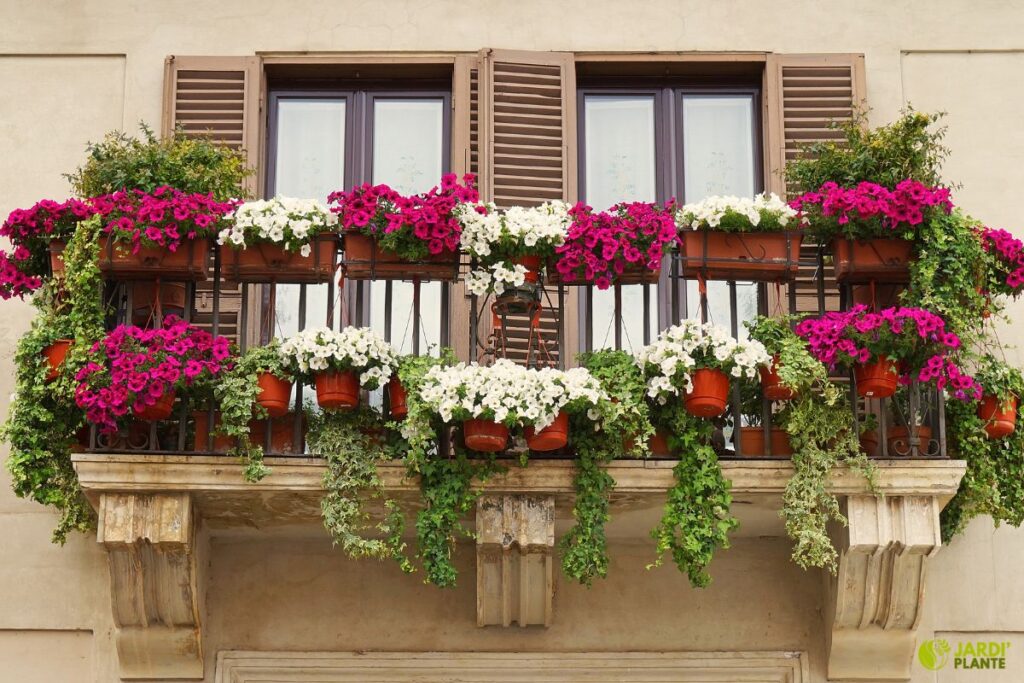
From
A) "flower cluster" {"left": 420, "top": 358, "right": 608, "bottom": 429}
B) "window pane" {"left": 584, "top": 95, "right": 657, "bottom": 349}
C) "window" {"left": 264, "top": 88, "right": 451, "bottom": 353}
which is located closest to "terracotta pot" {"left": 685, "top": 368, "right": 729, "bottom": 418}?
"flower cluster" {"left": 420, "top": 358, "right": 608, "bottom": 429}

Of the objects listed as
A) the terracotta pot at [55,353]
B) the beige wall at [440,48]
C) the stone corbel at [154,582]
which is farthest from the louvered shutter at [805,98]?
the terracotta pot at [55,353]

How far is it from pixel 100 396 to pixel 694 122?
386cm

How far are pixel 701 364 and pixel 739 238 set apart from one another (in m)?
0.74

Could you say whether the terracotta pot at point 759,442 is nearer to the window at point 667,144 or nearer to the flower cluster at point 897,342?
the flower cluster at point 897,342

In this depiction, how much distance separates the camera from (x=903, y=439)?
905 cm

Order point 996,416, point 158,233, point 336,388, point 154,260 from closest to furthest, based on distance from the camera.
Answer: point 336,388 → point 158,233 → point 154,260 → point 996,416

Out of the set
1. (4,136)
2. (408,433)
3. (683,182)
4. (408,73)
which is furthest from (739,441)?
(4,136)

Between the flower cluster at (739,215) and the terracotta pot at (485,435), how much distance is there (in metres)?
1.33

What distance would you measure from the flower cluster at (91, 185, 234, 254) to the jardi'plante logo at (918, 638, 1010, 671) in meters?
3.78

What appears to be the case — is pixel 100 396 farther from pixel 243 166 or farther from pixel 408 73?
pixel 408 73

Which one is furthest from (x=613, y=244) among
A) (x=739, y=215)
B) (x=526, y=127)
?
(x=526, y=127)

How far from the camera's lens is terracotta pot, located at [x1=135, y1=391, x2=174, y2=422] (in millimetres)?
8648

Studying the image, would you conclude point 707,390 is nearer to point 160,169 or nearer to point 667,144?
point 667,144

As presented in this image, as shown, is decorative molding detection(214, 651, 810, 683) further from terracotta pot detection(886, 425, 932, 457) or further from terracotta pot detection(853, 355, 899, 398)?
terracotta pot detection(853, 355, 899, 398)
